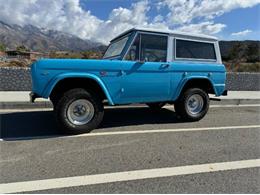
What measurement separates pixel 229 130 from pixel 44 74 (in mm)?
4096

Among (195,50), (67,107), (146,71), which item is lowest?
(67,107)

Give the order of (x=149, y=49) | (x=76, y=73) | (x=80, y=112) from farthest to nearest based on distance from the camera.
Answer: (x=149, y=49)
(x=80, y=112)
(x=76, y=73)

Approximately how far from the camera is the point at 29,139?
444 centimetres

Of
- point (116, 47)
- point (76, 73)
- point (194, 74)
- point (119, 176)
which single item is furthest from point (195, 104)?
point (119, 176)

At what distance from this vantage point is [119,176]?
3.08 meters

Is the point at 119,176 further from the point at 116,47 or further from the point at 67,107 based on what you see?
the point at 116,47

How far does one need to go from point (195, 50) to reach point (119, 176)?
157 inches

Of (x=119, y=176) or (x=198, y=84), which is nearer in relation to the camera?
(x=119, y=176)

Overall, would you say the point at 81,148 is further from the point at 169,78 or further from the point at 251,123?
the point at 251,123

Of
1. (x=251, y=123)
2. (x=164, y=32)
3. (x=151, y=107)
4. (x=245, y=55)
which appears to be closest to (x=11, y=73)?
(x=151, y=107)

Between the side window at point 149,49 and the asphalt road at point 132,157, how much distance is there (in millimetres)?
1562

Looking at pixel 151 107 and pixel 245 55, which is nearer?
pixel 151 107

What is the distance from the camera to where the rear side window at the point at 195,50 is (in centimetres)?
566

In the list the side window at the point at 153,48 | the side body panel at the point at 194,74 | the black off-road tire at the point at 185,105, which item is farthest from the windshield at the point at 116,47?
the black off-road tire at the point at 185,105
